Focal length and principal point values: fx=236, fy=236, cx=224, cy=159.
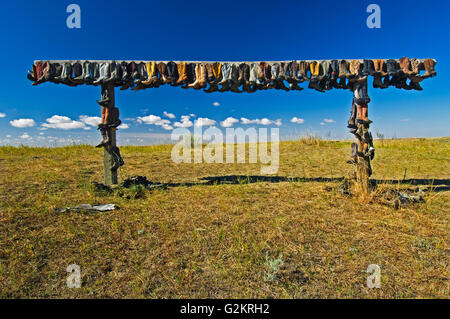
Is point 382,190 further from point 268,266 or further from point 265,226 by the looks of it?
point 268,266

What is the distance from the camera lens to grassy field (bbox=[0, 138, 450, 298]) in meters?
2.73

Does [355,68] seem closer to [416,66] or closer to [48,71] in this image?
[416,66]

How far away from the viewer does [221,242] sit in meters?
3.69

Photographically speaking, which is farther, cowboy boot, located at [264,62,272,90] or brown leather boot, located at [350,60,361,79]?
cowboy boot, located at [264,62,272,90]

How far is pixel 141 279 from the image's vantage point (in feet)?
9.30

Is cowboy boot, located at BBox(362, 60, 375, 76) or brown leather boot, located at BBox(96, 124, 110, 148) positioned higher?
cowboy boot, located at BBox(362, 60, 375, 76)

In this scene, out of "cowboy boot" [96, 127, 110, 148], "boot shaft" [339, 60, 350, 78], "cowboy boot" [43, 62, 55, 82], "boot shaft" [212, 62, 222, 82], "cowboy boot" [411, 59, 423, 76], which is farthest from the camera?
"cowboy boot" [96, 127, 110, 148]

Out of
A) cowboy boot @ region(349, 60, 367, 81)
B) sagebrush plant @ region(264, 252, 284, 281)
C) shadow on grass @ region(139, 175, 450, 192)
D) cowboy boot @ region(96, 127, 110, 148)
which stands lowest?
sagebrush plant @ region(264, 252, 284, 281)

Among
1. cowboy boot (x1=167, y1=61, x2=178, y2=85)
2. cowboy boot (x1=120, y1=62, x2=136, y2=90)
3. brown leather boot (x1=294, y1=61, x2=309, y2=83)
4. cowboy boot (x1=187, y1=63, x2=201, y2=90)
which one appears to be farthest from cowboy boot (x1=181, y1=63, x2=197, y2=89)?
brown leather boot (x1=294, y1=61, x2=309, y2=83)

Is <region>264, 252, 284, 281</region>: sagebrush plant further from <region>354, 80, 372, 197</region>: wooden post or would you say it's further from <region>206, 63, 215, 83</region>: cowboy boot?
<region>206, 63, 215, 83</region>: cowboy boot

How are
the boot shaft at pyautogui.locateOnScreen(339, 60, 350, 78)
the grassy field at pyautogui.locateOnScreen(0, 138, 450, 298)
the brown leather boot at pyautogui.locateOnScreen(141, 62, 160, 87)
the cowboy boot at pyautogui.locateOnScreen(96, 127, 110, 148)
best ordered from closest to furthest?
the grassy field at pyautogui.locateOnScreen(0, 138, 450, 298) → the boot shaft at pyautogui.locateOnScreen(339, 60, 350, 78) → the brown leather boot at pyautogui.locateOnScreen(141, 62, 160, 87) → the cowboy boot at pyautogui.locateOnScreen(96, 127, 110, 148)

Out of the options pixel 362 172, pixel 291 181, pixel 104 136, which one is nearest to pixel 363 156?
pixel 362 172

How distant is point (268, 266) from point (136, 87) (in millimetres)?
5763
